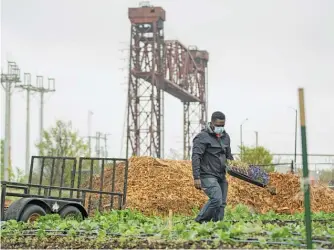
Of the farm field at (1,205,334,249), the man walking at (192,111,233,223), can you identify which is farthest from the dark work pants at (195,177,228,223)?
the farm field at (1,205,334,249)

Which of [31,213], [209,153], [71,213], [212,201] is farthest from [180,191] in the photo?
[212,201]

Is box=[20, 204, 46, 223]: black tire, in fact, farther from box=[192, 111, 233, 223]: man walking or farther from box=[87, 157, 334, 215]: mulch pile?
box=[87, 157, 334, 215]: mulch pile

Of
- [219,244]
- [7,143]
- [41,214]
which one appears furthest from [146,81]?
[219,244]

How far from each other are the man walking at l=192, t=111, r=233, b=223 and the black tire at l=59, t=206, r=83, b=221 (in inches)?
106

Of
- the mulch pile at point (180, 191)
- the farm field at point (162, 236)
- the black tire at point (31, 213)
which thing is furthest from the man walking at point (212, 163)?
the mulch pile at point (180, 191)

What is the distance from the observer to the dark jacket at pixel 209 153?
10.7 metres

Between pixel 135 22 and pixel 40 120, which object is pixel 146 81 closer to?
pixel 135 22

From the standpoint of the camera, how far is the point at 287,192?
20.5 metres

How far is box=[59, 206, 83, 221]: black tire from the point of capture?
12148 millimetres

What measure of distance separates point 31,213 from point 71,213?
1.25 metres

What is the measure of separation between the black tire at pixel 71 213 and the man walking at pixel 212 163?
2693 millimetres

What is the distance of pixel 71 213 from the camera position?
12.4 metres

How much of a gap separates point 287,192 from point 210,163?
1021 centimetres

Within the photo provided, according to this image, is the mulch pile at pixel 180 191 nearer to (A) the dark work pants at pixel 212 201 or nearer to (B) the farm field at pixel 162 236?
(A) the dark work pants at pixel 212 201
